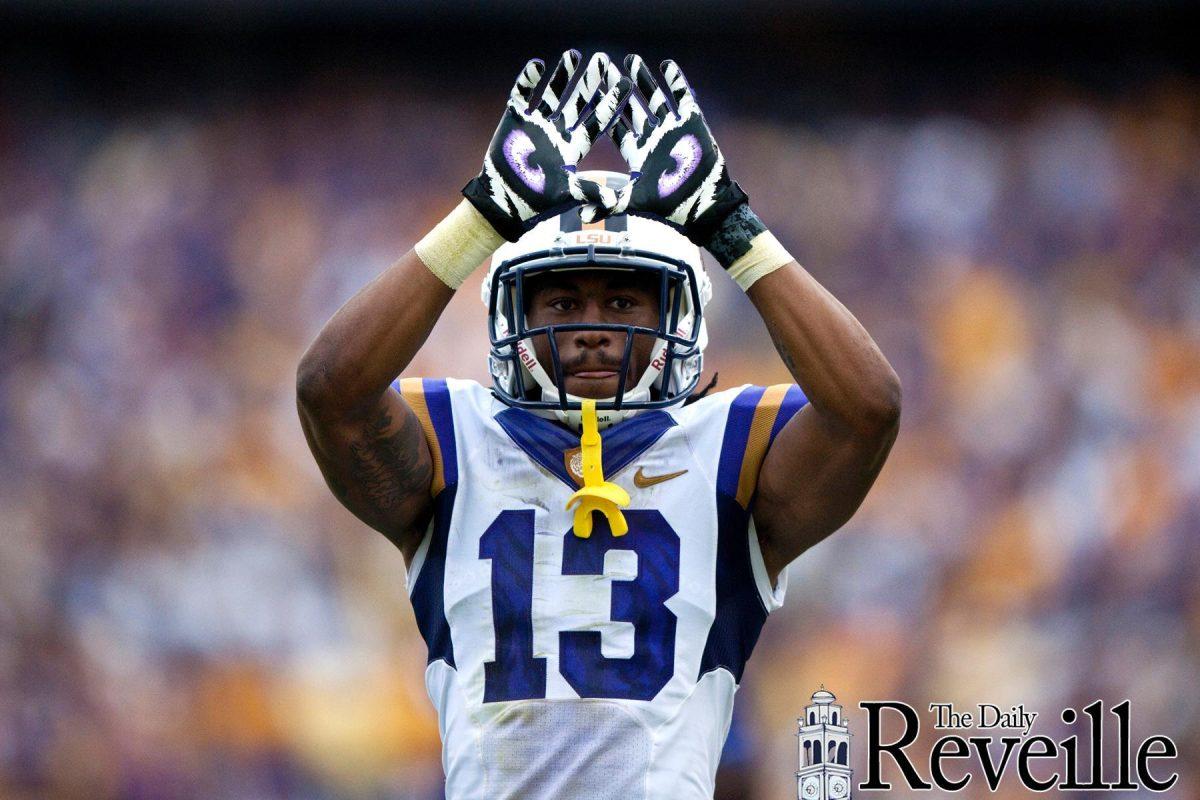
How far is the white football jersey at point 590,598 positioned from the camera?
188cm

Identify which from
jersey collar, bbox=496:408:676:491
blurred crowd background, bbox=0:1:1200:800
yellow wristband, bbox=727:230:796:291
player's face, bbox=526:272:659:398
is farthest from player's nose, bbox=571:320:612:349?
blurred crowd background, bbox=0:1:1200:800

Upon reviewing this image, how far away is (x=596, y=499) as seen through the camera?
195 cm

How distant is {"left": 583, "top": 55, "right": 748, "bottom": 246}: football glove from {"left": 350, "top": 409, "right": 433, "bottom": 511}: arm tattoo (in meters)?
0.40

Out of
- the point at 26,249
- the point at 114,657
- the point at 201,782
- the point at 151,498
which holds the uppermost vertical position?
the point at 26,249

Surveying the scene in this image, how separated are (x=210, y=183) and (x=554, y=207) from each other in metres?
2.45

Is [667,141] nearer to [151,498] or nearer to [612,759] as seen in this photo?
[612,759]

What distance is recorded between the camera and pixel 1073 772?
→ 143 inches

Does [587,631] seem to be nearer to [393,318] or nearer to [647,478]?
[647,478]

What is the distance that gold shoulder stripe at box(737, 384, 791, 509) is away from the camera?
2.03 meters

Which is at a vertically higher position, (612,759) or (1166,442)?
(1166,442)

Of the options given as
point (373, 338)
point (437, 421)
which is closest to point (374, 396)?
point (373, 338)

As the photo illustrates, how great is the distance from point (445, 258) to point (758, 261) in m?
0.40

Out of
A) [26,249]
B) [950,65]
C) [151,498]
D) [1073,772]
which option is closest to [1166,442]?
[1073,772]

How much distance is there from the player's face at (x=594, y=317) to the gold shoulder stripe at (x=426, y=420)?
0.19 metres
